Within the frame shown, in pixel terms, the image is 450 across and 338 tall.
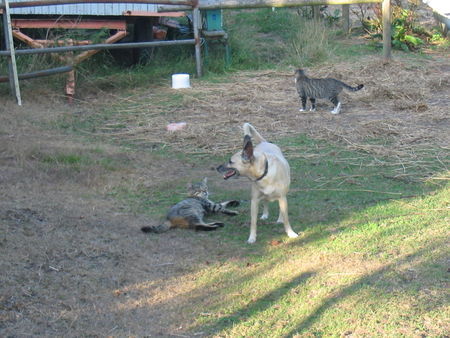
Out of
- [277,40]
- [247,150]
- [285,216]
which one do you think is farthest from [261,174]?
[277,40]

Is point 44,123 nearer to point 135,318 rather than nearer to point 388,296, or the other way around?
point 135,318

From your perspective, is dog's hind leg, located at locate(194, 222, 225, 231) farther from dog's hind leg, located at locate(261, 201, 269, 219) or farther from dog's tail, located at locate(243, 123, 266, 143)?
dog's tail, located at locate(243, 123, 266, 143)

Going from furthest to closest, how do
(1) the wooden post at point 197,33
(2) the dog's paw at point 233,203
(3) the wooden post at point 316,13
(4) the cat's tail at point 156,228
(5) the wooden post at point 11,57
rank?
(3) the wooden post at point 316,13
(1) the wooden post at point 197,33
(5) the wooden post at point 11,57
(2) the dog's paw at point 233,203
(4) the cat's tail at point 156,228

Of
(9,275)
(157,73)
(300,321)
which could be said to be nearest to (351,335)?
(300,321)

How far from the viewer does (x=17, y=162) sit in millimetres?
7938

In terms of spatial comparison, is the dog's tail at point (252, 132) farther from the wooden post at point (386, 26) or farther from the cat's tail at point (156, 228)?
the wooden post at point (386, 26)

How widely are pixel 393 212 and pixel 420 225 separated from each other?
0.42 m

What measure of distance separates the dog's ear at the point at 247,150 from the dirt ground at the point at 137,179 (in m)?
0.79

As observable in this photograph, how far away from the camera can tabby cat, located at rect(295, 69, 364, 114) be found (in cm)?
1063

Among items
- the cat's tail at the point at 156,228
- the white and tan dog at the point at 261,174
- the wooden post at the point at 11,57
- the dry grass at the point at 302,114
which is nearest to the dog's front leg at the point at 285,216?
the white and tan dog at the point at 261,174

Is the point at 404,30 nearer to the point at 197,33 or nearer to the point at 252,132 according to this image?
the point at 197,33

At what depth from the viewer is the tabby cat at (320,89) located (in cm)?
1063

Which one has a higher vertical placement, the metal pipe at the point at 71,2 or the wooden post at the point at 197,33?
the metal pipe at the point at 71,2

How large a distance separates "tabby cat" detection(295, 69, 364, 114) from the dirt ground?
0.80ft
